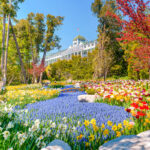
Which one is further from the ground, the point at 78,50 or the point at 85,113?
the point at 78,50

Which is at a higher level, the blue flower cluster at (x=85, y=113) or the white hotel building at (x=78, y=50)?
the white hotel building at (x=78, y=50)

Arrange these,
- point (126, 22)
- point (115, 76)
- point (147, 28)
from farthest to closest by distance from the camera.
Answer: point (115, 76)
point (126, 22)
point (147, 28)

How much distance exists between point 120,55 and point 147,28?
2051 cm

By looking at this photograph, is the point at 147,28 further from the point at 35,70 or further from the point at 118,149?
the point at 35,70

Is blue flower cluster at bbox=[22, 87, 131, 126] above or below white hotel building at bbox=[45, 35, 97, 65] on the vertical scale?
below

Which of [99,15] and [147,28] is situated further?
[99,15]

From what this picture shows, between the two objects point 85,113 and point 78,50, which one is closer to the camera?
point 85,113

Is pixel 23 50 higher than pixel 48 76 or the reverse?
higher

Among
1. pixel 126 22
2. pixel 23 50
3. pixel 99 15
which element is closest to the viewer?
pixel 126 22

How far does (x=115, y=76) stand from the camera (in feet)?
69.5

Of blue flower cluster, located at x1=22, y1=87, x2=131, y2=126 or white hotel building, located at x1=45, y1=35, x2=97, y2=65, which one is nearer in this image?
blue flower cluster, located at x1=22, y1=87, x2=131, y2=126

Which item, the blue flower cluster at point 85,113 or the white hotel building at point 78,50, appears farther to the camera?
the white hotel building at point 78,50

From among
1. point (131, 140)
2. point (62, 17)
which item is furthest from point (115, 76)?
point (131, 140)

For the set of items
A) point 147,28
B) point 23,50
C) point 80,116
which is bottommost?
point 80,116
